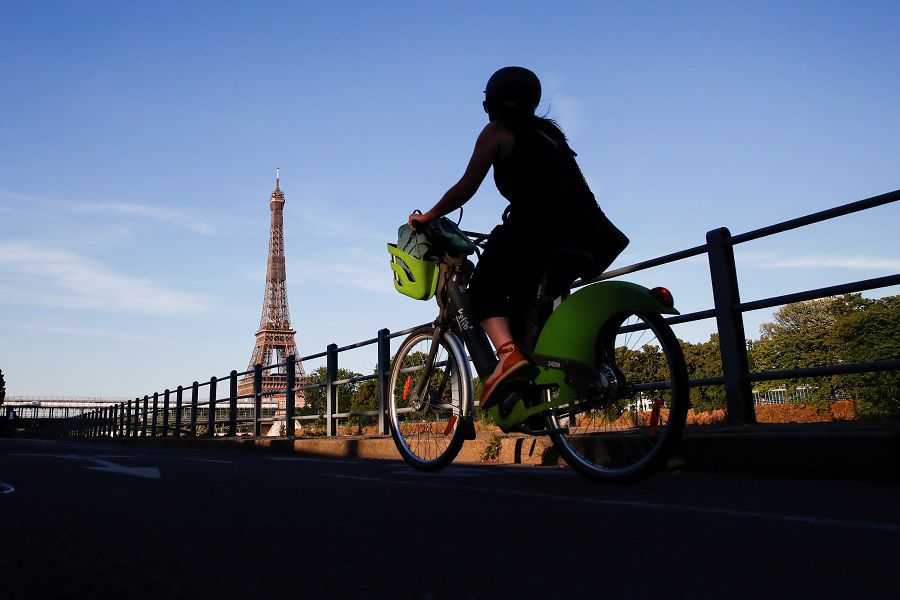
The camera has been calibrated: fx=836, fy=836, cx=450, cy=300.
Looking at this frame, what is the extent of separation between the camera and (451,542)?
1852mm

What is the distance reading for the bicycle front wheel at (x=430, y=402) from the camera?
431 cm

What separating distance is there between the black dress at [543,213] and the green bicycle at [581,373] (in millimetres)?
80

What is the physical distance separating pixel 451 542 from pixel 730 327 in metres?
3.32

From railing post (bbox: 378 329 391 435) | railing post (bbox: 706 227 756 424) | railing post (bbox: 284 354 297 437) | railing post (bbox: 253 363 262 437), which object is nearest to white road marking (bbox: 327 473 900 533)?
railing post (bbox: 706 227 756 424)

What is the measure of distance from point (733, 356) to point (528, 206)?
5.82ft

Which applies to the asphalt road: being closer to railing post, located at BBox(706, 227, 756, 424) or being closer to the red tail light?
the red tail light

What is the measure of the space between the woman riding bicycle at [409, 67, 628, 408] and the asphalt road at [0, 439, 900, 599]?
3.23ft

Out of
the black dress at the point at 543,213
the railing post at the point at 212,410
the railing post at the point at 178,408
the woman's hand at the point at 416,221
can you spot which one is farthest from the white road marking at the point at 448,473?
the railing post at the point at 178,408

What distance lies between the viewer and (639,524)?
2113 millimetres

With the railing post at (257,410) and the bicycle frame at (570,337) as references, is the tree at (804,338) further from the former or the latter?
the bicycle frame at (570,337)

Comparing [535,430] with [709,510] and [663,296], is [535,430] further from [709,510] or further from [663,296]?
[709,510]

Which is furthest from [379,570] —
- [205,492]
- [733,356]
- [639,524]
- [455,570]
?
[733,356]

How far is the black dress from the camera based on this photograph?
3.60 meters

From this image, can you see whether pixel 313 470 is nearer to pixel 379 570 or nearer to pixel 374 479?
pixel 374 479
